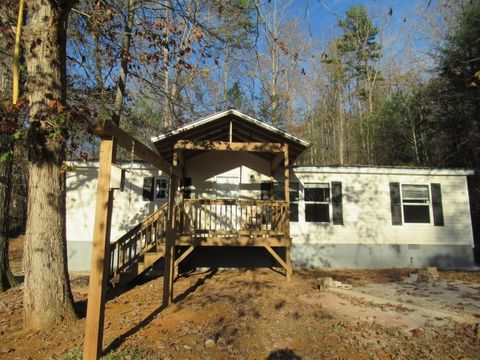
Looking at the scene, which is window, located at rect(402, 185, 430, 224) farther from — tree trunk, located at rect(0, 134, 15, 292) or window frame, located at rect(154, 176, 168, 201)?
tree trunk, located at rect(0, 134, 15, 292)

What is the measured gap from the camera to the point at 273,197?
11.0 m

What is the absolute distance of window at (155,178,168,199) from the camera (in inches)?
437

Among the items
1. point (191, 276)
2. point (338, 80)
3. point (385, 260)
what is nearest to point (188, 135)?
point (191, 276)

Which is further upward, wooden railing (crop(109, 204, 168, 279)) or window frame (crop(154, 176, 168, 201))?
window frame (crop(154, 176, 168, 201))

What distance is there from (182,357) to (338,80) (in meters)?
23.9

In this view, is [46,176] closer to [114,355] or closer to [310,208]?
[114,355]

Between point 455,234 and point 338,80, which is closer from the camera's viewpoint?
point 455,234

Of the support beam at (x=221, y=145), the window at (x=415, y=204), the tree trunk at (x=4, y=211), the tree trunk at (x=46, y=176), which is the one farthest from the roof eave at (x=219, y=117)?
the window at (x=415, y=204)

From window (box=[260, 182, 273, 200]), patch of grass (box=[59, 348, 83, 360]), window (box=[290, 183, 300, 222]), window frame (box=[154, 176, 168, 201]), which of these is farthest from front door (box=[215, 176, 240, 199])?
patch of grass (box=[59, 348, 83, 360])

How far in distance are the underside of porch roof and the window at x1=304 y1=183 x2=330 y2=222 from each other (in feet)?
4.78

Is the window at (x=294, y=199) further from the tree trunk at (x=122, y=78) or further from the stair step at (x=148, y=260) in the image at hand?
the tree trunk at (x=122, y=78)

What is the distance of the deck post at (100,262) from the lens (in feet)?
12.5

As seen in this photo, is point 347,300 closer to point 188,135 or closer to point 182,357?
point 182,357

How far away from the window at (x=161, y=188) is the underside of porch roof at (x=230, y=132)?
2.85 ft
